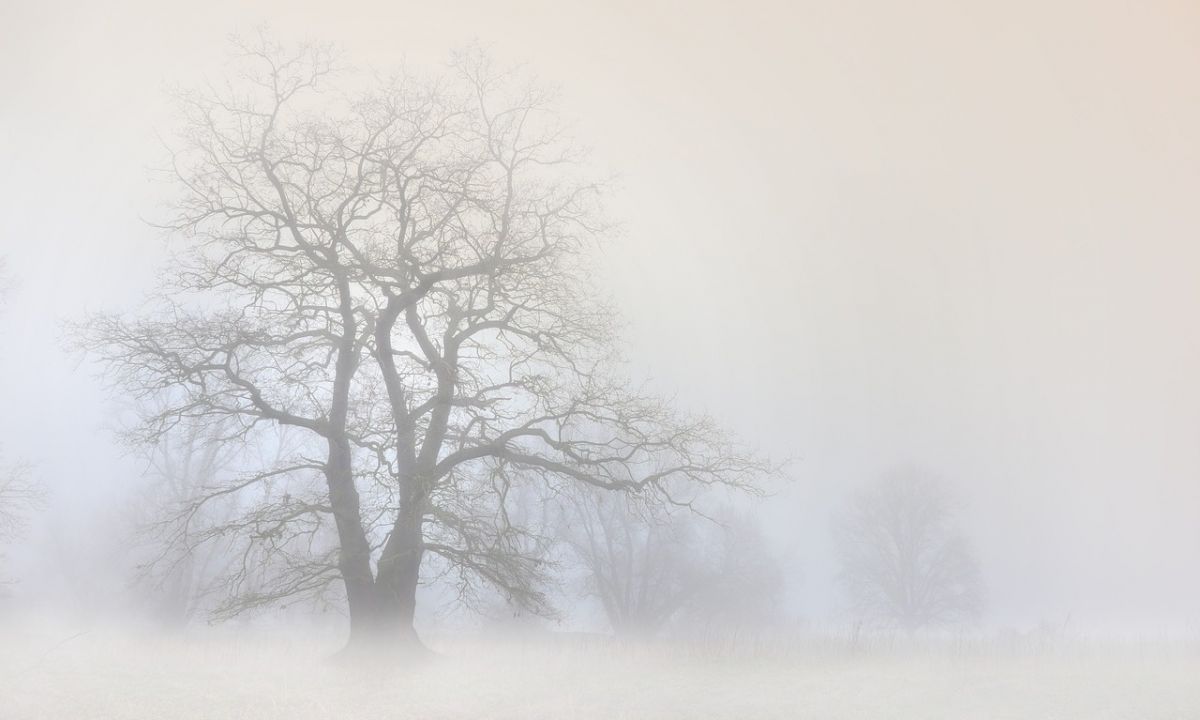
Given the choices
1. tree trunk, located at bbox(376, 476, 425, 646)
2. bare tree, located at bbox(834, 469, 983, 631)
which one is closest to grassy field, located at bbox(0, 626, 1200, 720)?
tree trunk, located at bbox(376, 476, 425, 646)

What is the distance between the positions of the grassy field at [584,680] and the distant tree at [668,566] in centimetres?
35

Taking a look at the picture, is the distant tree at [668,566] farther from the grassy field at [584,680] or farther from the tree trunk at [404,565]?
the tree trunk at [404,565]

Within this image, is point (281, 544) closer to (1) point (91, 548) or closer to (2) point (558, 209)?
(1) point (91, 548)

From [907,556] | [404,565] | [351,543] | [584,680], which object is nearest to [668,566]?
[584,680]

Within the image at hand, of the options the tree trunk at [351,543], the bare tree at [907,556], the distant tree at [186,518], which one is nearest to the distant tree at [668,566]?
the bare tree at [907,556]

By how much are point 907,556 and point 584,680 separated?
3106 millimetres

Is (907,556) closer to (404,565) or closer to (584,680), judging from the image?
(584,680)

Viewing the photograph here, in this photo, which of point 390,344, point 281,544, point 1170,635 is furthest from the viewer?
point 1170,635

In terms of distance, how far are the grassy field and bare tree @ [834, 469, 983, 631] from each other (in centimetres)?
47

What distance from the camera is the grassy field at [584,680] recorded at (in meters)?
4.72

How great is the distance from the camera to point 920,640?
609cm

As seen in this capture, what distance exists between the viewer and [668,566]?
6.27 m

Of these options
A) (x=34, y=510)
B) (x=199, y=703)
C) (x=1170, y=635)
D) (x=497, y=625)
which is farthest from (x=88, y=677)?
(x=1170, y=635)

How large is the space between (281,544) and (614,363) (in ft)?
8.22
